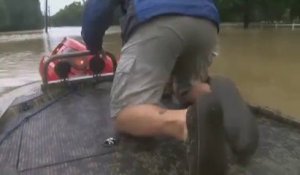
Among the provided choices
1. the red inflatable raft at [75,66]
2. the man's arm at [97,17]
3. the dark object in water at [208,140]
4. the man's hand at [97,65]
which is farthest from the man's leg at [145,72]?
the man's hand at [97,65]

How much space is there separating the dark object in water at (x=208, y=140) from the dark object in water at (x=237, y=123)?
171 mm

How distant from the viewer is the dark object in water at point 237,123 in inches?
83.0

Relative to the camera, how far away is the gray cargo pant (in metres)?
2.49

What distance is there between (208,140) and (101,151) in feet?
3.34

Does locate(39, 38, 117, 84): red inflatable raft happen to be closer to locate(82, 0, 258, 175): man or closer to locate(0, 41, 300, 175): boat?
locate(0, 41, 300, 175): boat

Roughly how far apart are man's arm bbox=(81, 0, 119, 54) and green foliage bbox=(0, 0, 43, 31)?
42018 mm

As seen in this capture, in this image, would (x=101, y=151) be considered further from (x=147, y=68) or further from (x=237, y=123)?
(x=237, y=123)

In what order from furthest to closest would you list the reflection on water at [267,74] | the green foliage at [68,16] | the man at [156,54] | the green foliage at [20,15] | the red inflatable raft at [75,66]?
the green foliage at [68,16] → the green foliage at [20,15] → the reflection on water at [267,74] → the red inflatable raft at [75,66] → the man at [156,54]

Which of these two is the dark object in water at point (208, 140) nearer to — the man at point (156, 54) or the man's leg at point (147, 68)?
the man at point (156, 54)

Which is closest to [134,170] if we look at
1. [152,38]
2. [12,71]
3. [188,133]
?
[188,133]

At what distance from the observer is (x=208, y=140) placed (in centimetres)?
189

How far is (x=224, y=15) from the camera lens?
4512 cm

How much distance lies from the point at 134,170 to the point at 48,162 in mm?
520

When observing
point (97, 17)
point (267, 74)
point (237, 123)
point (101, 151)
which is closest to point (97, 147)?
point (101, 151)
